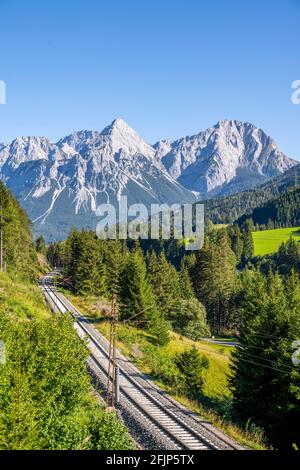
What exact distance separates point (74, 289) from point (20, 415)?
7382 centimetres

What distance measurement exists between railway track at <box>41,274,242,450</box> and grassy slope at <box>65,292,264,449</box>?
3.73 ft

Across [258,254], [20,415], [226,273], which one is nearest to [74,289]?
[226,273]

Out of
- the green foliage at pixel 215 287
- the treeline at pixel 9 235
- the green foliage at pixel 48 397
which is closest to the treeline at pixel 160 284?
the green foliage at pixel 215 287

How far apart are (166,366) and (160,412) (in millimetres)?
17735

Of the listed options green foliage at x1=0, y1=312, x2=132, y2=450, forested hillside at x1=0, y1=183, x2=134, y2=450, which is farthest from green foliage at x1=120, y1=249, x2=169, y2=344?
green foliage at x1=0, y1=312, x2=132, y2=450

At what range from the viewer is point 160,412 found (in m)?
29.5

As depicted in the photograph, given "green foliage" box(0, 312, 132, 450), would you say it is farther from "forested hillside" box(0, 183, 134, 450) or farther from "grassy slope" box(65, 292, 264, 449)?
"grassy slope" box(65, 292, 264, 449)

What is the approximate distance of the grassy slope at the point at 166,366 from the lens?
28.7 metres

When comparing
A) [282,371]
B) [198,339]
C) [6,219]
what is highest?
[6,219]

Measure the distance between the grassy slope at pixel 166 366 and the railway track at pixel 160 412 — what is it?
1136 millimetres

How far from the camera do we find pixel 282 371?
31875 mm

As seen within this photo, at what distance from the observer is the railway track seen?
80.0 ft

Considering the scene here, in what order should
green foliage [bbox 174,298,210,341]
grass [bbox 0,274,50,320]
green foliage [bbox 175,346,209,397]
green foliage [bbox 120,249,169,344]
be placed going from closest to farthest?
1. grass [bbox 0,274,50,320]
2. green foliage [bbox 175,346,209,397]
3. green foliage [bbox 120,249,169,344]
4. green foliage [bbox 174,298,210,341]
